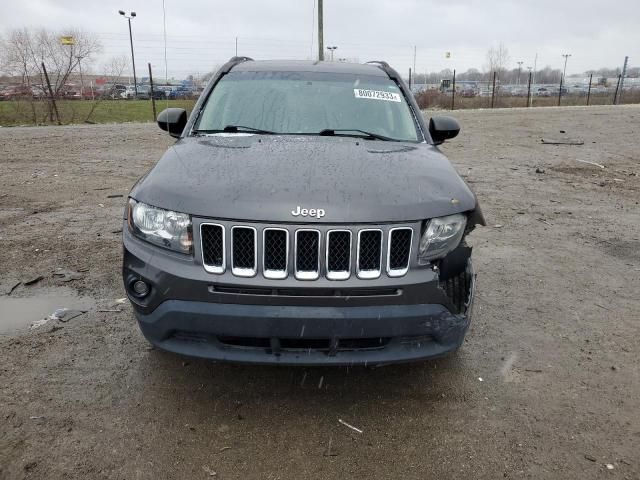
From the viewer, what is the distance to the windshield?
3682mm

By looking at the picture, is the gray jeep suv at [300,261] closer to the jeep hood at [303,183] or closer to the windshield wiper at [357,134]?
the jeep hood at [303,183]

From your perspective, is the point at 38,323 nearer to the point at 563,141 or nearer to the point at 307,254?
the point at 307,254

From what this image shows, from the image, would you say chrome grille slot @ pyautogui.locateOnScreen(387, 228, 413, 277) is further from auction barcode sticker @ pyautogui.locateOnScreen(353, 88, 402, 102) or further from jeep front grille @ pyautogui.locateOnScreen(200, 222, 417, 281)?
auction barcode sticker @ pyautogui.locateOnScreen(353, 88, 402, 102)

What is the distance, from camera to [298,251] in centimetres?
231

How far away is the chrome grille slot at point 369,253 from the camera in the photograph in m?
2.33

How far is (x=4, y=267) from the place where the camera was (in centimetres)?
453

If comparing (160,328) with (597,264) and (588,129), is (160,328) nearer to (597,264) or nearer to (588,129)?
(597,264)

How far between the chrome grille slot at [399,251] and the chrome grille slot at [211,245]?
76cm

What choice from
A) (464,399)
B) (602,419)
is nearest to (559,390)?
(602,419)

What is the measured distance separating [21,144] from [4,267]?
939 centimetres

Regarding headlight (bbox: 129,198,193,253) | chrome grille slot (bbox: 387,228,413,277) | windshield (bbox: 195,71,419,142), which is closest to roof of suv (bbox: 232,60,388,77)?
windshield (bbox: 195,71,419,142)

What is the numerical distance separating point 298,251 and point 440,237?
0.69 meters

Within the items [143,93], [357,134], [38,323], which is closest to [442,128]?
[357,134]

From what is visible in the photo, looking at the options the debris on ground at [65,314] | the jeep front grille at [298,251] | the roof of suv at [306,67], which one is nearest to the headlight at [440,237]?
the jeep front grille at [298,251]
